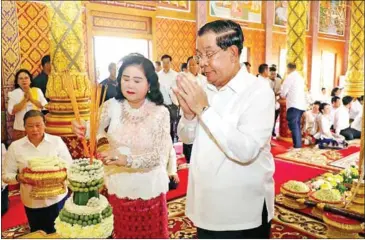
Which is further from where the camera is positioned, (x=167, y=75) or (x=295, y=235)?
(x=167, y=75)

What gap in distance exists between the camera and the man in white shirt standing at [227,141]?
49.3 inches

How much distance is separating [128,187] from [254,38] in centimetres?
937

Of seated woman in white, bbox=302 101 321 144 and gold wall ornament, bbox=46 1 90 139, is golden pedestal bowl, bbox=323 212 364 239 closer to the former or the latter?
gold wall ornament, bbox=46 1 90 139

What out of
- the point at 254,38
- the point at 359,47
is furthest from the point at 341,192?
the point at 254,38

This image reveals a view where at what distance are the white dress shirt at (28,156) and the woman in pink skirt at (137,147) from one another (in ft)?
1.42

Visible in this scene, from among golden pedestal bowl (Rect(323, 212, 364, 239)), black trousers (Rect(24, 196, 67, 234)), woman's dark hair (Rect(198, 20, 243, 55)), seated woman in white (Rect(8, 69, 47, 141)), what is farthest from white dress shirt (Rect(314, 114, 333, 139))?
woman's dark hair (Rect(198, 20, 243, 55))

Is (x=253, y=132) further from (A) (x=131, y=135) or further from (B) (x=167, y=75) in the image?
(B) (x=167, y=75)

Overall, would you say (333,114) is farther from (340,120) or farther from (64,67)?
(64,67)

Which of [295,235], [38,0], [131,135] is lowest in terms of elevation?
[295,235]

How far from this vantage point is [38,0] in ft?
20.3

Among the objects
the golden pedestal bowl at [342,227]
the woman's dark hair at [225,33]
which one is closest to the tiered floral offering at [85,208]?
the woman's dark hair at [225,33]

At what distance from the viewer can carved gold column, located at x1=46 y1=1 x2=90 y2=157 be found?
309 centimetres

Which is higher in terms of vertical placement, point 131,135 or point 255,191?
point 131,135

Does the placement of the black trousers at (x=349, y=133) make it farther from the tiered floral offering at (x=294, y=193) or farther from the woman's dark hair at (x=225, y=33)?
the woman's dark hair at (x=225, y=33)
